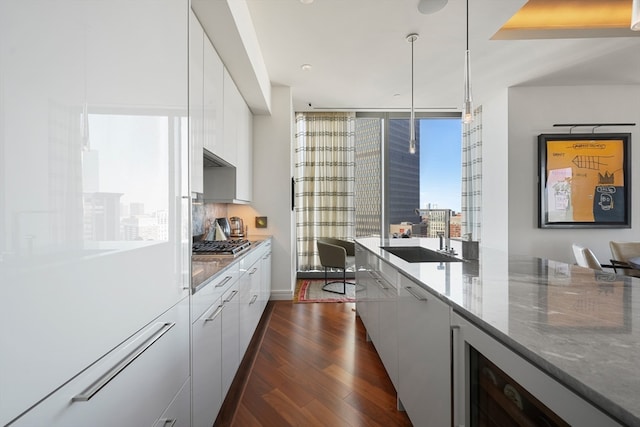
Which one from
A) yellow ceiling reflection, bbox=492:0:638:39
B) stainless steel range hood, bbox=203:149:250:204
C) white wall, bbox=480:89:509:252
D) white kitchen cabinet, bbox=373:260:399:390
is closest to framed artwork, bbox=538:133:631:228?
white wall, bbox=480:89:509:252

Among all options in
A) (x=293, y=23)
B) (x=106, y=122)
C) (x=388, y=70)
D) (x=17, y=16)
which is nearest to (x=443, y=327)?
(x=106, y=122)

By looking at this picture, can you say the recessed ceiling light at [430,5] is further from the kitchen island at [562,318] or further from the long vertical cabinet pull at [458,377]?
the long vertical cabinet pull at [458,377]

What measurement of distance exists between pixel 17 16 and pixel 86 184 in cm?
33

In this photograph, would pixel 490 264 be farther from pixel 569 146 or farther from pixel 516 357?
pixel 569 146

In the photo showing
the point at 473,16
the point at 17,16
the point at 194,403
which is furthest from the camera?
the point at 473,16

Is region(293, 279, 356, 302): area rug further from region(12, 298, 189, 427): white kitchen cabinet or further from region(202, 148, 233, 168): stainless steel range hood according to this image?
region(12, 298, 189, 427): white kitchen cabinet

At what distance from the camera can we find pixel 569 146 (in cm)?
369

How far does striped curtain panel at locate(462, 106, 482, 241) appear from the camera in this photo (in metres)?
4.53

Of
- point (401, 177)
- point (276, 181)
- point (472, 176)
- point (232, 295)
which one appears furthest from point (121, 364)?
point (472, 176)

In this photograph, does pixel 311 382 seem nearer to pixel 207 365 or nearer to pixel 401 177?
pixel 207 365

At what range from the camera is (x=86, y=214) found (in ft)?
2.21

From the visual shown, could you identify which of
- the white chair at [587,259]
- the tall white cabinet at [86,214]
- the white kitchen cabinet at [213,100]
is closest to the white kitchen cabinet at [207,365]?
the tall white cabinet at [86,214]

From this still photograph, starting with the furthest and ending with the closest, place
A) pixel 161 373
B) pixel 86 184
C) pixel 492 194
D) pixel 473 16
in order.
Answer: pixel 492 194 < pixel 473 16 < pixel 161 373 < pixel 86 184

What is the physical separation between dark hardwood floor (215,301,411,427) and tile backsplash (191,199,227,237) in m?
1.19
